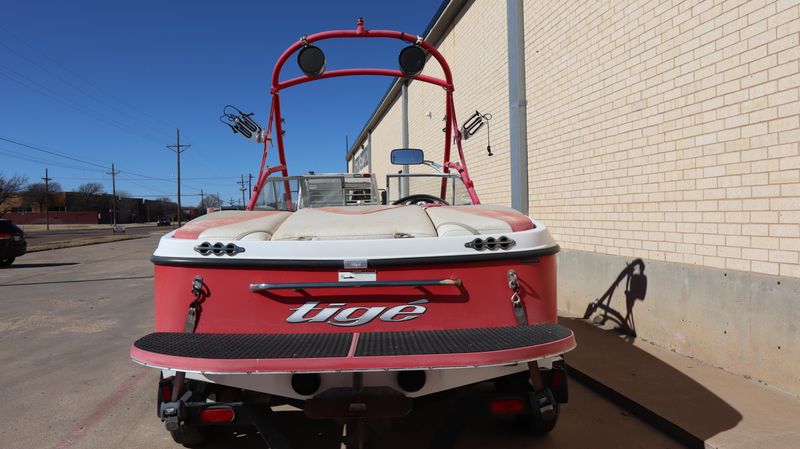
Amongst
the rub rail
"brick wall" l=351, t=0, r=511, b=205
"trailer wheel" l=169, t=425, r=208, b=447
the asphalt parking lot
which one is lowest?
the asphalt parking lot

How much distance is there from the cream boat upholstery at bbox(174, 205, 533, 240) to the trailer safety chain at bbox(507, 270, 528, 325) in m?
0.25

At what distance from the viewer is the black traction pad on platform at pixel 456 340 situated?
6.77ft

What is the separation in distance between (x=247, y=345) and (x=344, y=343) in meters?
0.43

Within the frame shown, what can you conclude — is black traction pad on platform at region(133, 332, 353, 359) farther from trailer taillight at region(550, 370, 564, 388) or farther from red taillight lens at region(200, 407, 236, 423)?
trailer taillight at region(550, 370, 564, 388)

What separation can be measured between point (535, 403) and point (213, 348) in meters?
1.55

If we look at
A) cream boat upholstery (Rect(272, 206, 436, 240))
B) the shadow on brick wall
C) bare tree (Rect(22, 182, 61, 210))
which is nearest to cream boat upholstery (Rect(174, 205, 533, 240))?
cream boat upholstery (Rect(272, 206, 436, 240))

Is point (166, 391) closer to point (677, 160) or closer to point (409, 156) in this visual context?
point (409, 156)

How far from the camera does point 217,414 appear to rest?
2328mm

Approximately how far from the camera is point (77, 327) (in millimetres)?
6922

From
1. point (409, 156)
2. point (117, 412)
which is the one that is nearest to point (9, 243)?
point (117, 412)

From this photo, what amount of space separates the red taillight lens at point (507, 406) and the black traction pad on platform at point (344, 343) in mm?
349

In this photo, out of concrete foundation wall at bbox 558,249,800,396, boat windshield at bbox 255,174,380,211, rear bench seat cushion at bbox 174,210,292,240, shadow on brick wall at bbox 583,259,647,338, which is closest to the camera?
rear bench seat cushion at bbox 174,210,292,240

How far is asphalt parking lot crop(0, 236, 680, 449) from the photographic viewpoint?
3291 millimetres

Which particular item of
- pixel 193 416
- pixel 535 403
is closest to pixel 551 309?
pixel 535 403
